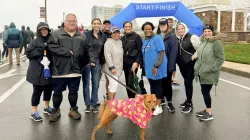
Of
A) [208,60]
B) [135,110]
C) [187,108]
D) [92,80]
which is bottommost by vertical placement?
[187,108]

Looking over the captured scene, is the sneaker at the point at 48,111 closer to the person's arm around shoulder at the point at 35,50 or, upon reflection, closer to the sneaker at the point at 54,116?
the sneaker at the point at 54,116

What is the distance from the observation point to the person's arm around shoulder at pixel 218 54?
4.91 meters

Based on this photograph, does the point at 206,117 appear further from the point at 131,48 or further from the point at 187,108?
the point at 131,48

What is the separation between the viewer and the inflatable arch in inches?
545

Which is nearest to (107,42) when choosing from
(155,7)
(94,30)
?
(94,30)

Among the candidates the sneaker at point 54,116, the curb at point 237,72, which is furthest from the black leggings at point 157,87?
the curb at point 237,72

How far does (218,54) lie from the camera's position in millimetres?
4926

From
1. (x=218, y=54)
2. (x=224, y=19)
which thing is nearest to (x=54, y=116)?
(x=218, y=54)

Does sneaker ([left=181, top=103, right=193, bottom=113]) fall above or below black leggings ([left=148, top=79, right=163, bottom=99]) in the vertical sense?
below

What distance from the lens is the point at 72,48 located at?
16.1 ft

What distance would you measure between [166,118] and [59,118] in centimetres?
208

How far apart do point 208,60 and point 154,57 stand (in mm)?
995

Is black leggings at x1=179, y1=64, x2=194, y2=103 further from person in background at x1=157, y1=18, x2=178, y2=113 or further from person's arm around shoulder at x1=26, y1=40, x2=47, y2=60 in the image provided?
person's arm around shoulder at x1=26, y1=40, x2=47, y2=60

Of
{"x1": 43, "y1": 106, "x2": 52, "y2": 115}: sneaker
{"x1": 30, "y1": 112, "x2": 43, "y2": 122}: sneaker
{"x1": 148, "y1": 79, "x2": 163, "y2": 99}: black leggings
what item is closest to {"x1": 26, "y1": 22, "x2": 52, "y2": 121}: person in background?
{"x1": 30, "y1": 112, "x2": 43, "y2": 122}: sneaker
